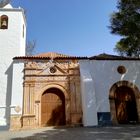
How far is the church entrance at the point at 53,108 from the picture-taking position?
17.3m

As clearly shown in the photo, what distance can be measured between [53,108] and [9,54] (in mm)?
5139

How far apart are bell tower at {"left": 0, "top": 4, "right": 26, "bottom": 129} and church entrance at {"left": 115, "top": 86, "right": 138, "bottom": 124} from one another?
681 cm

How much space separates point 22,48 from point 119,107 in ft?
28.2

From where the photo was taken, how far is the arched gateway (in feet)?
59.4

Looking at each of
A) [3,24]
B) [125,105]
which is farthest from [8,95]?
[125,105]

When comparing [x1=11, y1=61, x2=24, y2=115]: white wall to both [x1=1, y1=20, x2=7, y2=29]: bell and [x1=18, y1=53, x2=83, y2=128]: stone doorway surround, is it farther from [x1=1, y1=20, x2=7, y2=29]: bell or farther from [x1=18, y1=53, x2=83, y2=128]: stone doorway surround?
[x1=1, y1=20, x2=7, y2=29]: bell

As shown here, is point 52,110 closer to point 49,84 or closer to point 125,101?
point 49,84

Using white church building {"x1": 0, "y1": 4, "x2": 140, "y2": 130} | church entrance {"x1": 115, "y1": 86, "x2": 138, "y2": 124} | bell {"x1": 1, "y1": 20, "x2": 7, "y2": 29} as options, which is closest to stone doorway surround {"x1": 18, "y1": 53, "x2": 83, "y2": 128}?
white church building {"x1": 0, "y1": 4, "x2": 140, "y2": 130}

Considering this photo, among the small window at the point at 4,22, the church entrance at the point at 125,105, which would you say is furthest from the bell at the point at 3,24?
the church entrance at the point at 125,105

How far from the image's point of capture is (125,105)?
60.6 feet

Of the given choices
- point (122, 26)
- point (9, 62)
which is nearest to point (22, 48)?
point (9, 62)

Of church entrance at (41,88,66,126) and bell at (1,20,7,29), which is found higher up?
bell at (1,20,7,29)

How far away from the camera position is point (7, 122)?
16656 mm

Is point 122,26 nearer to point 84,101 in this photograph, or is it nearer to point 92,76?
point 92,76
